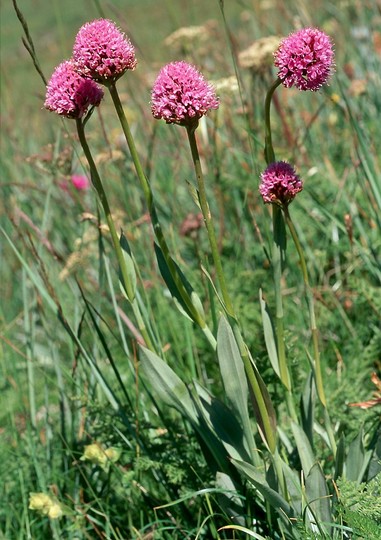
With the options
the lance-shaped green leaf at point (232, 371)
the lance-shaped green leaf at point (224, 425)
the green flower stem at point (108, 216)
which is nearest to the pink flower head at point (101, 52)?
the green flower stem at point (108, 216)

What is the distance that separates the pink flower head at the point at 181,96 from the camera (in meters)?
1.13

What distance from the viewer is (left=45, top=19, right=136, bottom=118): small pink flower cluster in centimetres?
114

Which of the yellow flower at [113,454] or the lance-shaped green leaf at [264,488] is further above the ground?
the yellow flower at [113,454]

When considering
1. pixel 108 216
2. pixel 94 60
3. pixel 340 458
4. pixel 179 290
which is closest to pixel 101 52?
pixel 94 60

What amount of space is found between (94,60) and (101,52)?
0.02 metres

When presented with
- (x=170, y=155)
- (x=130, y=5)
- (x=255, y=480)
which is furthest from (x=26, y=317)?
(x=130, y=5)

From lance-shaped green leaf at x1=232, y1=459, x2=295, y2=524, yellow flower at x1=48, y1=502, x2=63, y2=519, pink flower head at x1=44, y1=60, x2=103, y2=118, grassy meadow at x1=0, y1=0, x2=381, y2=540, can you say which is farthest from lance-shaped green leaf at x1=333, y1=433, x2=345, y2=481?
pink flower head at x1=44, y1=60, x2=103, y2=118

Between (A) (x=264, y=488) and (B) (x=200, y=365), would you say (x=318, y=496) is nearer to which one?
(A) (x=264, y=488)

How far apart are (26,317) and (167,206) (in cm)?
113

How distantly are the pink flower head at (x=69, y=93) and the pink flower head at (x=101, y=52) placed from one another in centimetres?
7

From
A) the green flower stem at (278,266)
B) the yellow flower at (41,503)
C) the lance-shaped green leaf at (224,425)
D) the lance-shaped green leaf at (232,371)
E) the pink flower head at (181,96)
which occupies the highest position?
the pink flower head at (181,96)

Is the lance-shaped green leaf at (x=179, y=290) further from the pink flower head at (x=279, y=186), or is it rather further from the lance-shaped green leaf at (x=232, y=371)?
Answer: the pink flower head at (x=279, y=186)

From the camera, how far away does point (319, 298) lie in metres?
1.98

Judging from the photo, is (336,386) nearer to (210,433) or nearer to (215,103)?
(210,433)
